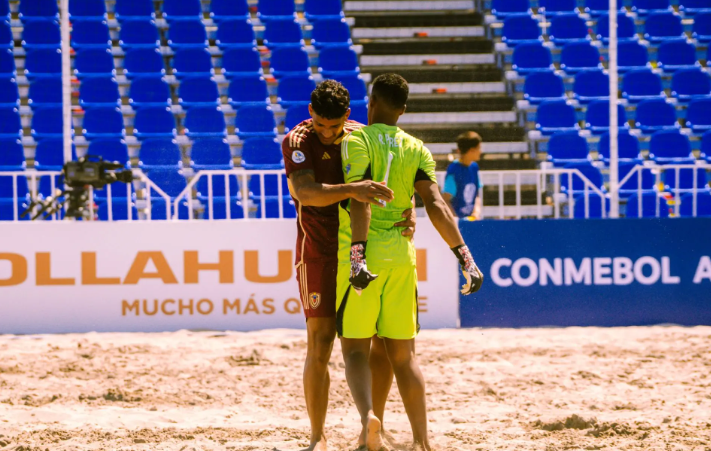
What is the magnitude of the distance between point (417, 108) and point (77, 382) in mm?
8728

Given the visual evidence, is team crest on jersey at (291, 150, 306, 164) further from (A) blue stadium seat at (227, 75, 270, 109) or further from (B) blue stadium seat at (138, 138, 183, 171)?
(A) blue stadium seat at (227, 75, 270, 109)

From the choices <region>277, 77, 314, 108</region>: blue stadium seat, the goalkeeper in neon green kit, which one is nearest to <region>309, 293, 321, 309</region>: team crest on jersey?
the goalkeeper in neon green kit

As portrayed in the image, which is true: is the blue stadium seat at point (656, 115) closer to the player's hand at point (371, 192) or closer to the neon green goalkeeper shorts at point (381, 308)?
the neon green goalkeeper shorts at point (381, 308)

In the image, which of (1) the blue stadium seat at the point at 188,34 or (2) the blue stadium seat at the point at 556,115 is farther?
(1) the blue stadium seat at the point at 188,34

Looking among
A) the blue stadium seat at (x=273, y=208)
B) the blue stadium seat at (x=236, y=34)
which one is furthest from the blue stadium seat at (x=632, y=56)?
the blue stadium seat at (x=273, y=208)

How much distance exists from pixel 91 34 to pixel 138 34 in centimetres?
79

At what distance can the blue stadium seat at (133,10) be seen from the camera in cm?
1382

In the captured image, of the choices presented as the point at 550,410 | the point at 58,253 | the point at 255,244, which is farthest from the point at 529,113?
the point at 550,410

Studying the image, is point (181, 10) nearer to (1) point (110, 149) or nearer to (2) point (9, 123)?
(1) point (110, 149)

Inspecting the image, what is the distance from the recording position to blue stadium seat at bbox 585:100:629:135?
1323cm

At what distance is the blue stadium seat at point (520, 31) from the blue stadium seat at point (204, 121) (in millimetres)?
5209

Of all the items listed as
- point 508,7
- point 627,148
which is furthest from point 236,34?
point 627,148

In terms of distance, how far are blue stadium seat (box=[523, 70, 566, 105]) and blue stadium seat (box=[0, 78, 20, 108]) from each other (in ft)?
27.4

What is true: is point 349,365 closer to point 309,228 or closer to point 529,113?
point 309,228
